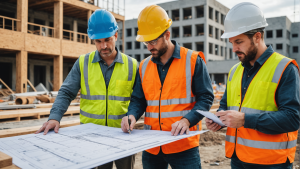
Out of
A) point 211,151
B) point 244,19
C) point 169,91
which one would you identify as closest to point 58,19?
point 211,151

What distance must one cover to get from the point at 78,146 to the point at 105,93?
1.04 meters

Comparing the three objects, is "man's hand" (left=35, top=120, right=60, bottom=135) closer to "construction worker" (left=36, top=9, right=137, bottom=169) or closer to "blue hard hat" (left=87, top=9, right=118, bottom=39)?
"construction worker" (left=36, top=9, right=137, bottom=169)

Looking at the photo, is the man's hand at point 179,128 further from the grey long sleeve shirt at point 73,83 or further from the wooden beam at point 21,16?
the wooden beam at point 21,16

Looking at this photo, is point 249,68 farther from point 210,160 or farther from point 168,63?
point 210,160

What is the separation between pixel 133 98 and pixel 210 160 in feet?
11.5

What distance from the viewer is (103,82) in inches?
103

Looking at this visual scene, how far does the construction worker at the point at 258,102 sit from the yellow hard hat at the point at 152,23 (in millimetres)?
597

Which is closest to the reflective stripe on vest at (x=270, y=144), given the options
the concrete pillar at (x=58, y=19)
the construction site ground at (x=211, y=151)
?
the construction site ground at (x=211, y=151)

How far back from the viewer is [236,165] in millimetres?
2029

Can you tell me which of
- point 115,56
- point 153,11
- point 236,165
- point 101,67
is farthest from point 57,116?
point 236,165

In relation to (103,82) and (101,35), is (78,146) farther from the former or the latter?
(101,35)

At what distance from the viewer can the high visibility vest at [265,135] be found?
5.74 ft

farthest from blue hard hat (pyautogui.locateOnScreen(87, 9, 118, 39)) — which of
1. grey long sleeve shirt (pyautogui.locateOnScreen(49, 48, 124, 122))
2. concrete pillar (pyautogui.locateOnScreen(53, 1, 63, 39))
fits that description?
concrete pillar (pyautogui.locateOnScreen(53, 1, 63, 39))

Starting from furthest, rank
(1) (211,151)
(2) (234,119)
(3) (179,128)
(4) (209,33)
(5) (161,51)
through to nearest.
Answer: (4) (209,33), (1) (211,151), (5) (161,51), (3) (179,128), (2) (234,119)
